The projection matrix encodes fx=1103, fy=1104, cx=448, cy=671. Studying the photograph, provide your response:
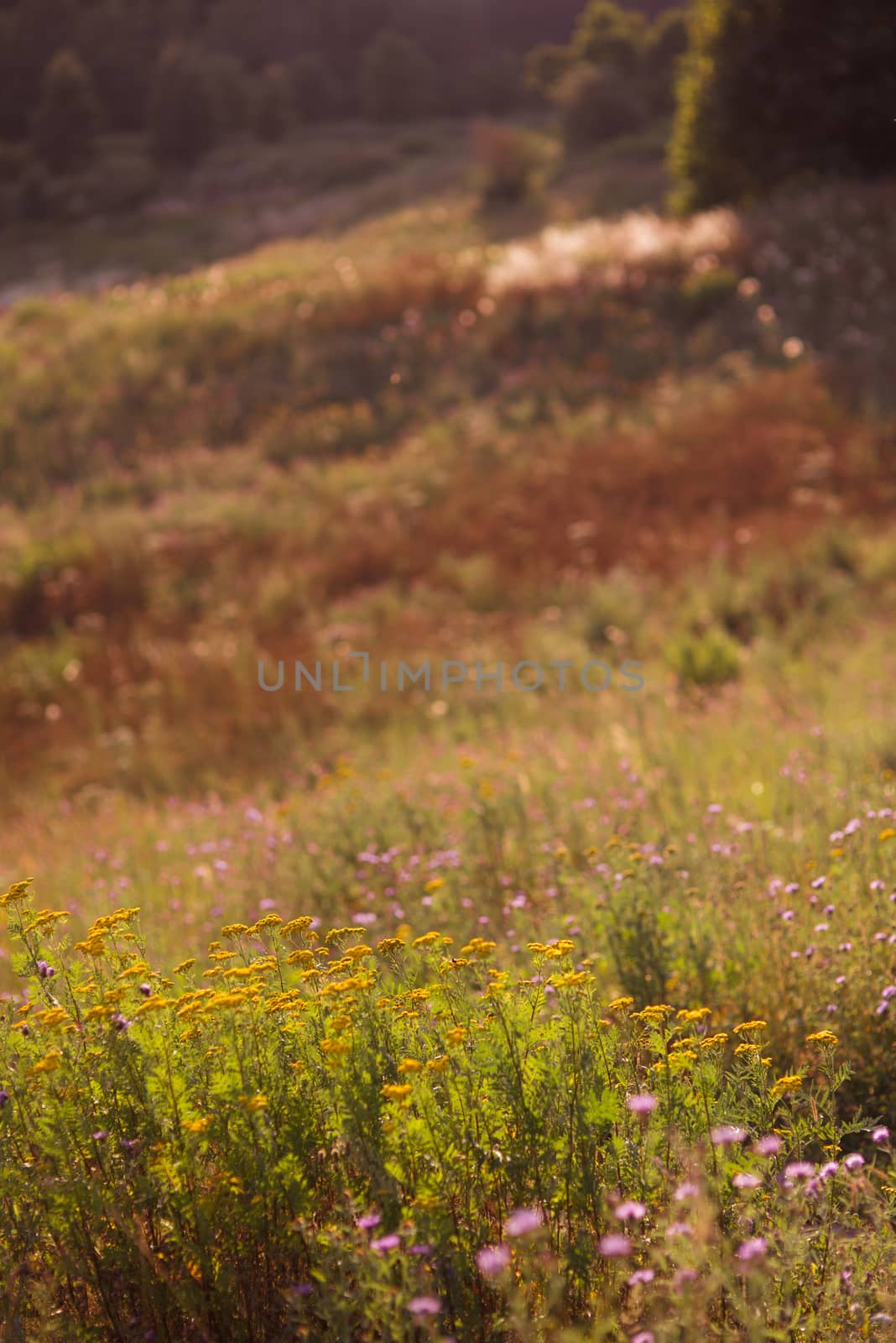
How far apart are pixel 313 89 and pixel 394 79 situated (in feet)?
15.4

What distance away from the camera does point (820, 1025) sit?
282 cm

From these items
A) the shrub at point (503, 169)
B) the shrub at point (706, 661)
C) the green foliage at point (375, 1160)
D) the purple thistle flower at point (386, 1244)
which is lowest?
the shrub at point (706, 661)

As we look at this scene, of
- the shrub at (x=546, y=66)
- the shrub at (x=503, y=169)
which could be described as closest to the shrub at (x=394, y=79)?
the shrub at (x=546, y=66)

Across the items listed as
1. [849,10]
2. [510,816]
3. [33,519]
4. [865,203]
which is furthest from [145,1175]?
[849,10]

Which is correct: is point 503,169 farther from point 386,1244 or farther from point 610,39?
point 386,1244

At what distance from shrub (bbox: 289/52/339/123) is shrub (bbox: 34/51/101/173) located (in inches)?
396

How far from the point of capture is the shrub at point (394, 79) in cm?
4766

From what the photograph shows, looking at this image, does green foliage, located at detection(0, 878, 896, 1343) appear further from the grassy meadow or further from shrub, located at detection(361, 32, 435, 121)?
shrub, located at detection(361, 32, 435, 121)

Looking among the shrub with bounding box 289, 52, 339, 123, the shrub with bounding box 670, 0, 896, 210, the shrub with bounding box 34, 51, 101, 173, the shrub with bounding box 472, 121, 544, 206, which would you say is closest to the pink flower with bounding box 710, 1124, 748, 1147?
the shrub with bounding box 670, 0, 896, 210

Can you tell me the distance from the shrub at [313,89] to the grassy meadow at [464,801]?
35.8 m

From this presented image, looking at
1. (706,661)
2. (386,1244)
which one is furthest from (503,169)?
(386,1244)

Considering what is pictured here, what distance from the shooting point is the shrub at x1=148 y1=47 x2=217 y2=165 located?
43.9m

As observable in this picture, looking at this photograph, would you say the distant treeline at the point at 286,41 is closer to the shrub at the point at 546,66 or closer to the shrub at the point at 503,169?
the shrub at the point at 546,66

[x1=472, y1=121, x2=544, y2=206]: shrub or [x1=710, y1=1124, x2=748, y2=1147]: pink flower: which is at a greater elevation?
[x1=472, y1=121, x2=544, y2=206]: shrub
